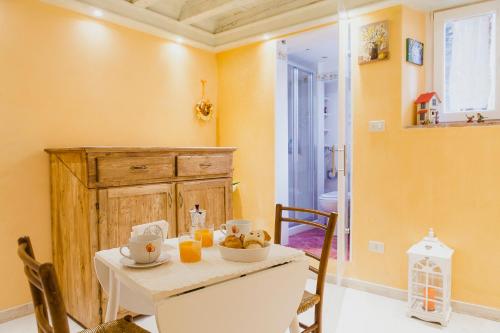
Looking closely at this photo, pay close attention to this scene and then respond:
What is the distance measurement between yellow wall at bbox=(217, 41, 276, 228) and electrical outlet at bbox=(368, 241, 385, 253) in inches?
38.5

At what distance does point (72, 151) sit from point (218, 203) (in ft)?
4.13

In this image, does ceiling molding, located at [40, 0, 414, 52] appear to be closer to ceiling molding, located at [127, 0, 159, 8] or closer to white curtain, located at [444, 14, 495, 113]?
ceiling molding, located at [127, 0, 159, 8]

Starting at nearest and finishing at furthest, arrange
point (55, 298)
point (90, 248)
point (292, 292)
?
point (55, 298) < point (292, 292) < point (90, 248)

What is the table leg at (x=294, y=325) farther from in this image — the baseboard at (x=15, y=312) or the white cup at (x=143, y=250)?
the baseboard at (x=15, y=312)

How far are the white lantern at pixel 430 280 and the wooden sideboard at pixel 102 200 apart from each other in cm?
169

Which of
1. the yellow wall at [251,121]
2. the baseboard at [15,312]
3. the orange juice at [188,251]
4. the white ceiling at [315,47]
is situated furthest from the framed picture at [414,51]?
the baseboard at [15,312]

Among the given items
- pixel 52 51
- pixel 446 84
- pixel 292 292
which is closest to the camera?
pixel 292 292

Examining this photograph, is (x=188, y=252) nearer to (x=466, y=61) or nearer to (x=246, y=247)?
(x=246, y=247)

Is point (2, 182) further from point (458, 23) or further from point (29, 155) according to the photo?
point (458, 23)

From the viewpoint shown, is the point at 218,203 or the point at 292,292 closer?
the point at 292,292

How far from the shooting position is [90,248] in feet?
7.70

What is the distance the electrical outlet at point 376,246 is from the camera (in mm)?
2961

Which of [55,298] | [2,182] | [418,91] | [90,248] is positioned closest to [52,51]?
[2,182]

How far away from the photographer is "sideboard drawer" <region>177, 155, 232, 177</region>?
2.90 m
